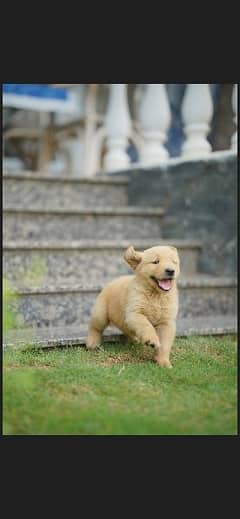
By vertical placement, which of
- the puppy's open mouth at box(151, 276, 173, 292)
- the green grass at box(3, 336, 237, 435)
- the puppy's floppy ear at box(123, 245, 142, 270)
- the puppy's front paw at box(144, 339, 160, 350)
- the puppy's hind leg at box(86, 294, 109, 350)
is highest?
the puppy's floppy ear at box(123, 245, 142, 270)

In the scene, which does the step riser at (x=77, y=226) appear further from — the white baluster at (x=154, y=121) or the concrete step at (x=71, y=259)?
the white baluster at (x=154, y=121)

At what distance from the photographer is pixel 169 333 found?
110 inches

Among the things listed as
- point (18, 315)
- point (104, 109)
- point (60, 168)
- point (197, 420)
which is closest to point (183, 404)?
point (197, 420)

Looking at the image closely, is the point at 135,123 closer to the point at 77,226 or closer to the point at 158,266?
the point at 77,226

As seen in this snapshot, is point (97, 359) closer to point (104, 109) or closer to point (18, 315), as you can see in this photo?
point (18, 315)

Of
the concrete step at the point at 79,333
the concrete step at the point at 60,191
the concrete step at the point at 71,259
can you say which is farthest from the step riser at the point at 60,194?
the concrete step at the point at 79,333

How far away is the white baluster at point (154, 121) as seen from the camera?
16.0 ft

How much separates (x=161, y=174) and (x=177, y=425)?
9.71 feet

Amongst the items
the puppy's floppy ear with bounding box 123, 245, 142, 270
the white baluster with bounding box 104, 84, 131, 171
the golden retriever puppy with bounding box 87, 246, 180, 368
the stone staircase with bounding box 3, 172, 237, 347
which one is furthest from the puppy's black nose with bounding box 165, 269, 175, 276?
the white baluster with bounding box 104, 84, 131, 171

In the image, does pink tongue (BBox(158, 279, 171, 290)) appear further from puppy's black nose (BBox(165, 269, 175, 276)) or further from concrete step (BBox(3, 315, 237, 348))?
concrete step (BBox(3, 315, 237, 348))

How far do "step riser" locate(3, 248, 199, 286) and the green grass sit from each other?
0.97 metres

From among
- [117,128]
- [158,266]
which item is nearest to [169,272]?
[158,266]

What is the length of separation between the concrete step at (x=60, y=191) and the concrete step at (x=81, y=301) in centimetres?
98

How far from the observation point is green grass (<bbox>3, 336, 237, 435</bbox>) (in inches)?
76.7
